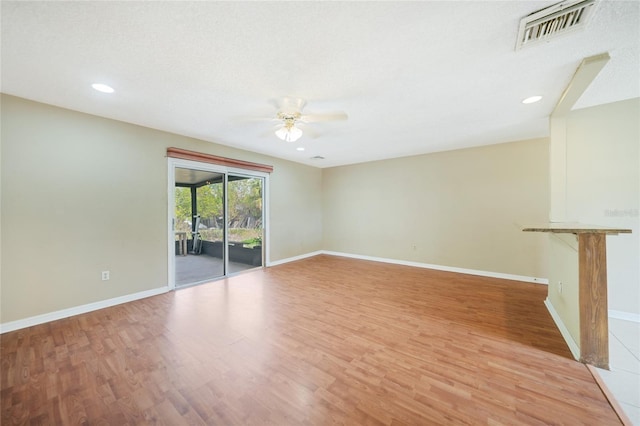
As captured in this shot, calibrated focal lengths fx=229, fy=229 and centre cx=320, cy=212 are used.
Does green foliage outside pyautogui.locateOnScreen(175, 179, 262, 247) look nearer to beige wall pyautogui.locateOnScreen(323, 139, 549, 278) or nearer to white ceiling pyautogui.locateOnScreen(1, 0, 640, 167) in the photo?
white ceiling pyautogui.locateOnScreen(1, 0, 640, 167)

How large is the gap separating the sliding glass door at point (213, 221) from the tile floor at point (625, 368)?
4.82 metres

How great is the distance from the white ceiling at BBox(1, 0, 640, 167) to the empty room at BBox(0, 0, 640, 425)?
2cm

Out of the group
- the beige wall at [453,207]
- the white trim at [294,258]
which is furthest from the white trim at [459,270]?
the white trim at [294,258]

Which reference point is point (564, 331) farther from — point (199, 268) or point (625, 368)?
point (199, 268)

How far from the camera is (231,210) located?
15.0 ft

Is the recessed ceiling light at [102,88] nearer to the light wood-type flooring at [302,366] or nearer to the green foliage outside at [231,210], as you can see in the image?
the green foliage outside at [231,210]

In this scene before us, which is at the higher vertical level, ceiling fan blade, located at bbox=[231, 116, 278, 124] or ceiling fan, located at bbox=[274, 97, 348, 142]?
ceiling fan blade, located at bbox=[231, 116, 278, 124]

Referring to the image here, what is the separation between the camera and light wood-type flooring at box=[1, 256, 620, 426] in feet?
4.69

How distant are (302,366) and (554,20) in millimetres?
3002

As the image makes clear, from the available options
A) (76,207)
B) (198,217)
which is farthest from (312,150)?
(76,207)

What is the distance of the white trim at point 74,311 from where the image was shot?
2443 millimetres

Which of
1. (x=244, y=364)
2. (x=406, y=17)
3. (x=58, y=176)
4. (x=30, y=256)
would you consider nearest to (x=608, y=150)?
(x=406, y=17)

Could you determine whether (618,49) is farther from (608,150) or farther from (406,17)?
(406,17)

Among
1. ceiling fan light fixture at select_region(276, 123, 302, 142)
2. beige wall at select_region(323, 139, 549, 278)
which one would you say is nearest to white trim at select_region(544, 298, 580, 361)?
beige wall at select_region(323, 139, 549, 278)
